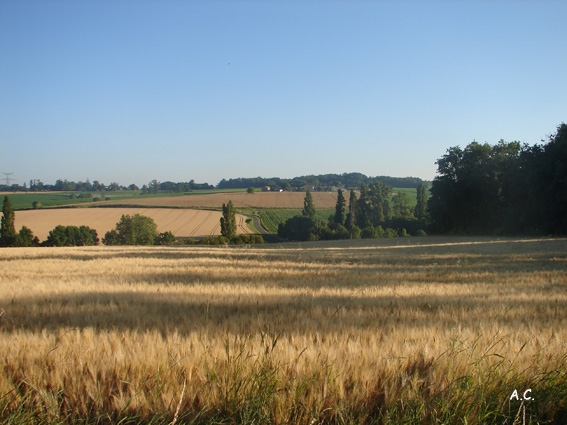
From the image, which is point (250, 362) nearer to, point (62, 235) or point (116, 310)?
point (116, 310)

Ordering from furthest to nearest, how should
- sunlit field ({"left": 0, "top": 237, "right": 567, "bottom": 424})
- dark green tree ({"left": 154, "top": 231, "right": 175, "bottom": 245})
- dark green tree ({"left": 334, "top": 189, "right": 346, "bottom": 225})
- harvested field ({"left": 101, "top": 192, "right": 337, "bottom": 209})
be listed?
harvested field ({"left": 101, "top": 192, "right": 337, "bottom": 209}), dark green tree ({"left": 334, "top": 189, "right": 346, "bottom": 225}), dark green tree ({"left": 154, "top": 231, "right": 175, "bottom": 245}), sunlit field ({"left": 0, "top": 237, "right": 567, "bottom": 424})

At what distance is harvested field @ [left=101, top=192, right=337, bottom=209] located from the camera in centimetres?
10494

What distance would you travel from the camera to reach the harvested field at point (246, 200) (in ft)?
344

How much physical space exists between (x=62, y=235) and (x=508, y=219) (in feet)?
216

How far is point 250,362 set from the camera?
3309 millimetres

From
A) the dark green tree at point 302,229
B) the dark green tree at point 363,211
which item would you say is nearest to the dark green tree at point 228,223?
the dark green tree at point 302,229

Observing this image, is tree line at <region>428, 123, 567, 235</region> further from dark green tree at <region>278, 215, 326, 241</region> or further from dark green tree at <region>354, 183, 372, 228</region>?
dark green tree at <region>354, 183, 372, 228</region>

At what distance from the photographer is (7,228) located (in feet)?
215

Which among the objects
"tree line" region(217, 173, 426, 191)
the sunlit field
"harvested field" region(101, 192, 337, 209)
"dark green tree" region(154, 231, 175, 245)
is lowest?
"dark green tree" region(154, 231, 175, 245)

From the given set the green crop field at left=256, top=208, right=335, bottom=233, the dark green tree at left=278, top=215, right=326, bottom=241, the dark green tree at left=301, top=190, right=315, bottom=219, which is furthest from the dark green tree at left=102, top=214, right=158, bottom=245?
the dark green tree at left=301, top=190, right=315, bottom=219

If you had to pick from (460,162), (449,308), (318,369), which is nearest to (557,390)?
(318,369)

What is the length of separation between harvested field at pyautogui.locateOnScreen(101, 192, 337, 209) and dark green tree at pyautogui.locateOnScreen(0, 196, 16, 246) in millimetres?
35845

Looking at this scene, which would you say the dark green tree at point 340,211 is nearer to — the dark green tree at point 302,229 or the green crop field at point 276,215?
the green crop field at point 276,215

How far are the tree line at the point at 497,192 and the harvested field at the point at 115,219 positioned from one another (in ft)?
124
